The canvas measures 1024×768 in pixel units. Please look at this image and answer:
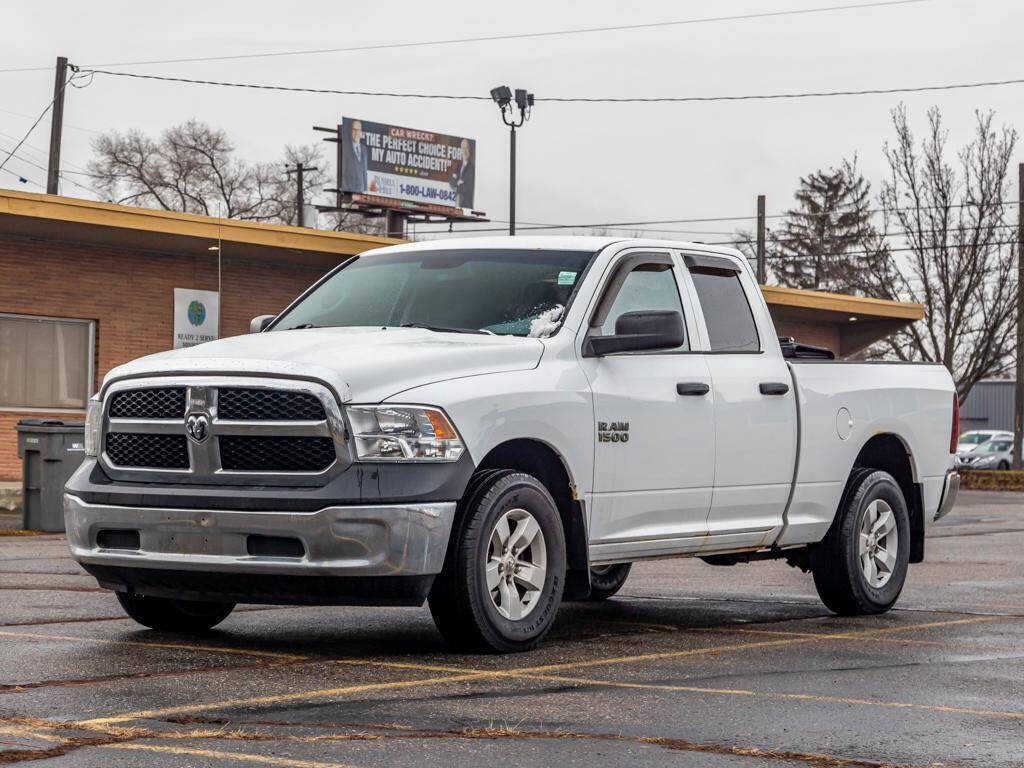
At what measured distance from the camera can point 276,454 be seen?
746cm

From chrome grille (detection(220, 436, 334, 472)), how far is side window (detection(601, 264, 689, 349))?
6.36ft

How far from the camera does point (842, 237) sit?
264ft

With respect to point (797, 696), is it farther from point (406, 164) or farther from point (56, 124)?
point (406, 164)

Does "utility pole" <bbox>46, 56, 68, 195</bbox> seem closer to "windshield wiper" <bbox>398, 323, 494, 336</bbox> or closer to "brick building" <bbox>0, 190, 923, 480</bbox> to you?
"brick building" <bbox>0, 190, 923, 480</bbox>

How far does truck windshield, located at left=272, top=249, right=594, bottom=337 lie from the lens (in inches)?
336

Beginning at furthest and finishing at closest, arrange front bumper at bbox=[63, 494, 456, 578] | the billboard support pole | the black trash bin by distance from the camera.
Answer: the billboard support pole → the black trash bin → front bumper at bbox=[63, 494, 456, 578]

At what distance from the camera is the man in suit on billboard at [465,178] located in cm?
4947

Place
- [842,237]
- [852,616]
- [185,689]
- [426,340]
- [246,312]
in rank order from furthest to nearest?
1. [842,237]
2. [246,312]
3. [852,616]
4. [426,340]
5. [185,689]

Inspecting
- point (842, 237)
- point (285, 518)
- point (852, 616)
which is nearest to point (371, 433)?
point (285, 518)

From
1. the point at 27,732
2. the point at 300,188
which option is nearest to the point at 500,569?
the point at 27,732

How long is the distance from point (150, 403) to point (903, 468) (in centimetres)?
516

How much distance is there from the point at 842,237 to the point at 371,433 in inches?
2960

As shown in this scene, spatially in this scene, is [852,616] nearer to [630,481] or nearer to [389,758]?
[630,481]

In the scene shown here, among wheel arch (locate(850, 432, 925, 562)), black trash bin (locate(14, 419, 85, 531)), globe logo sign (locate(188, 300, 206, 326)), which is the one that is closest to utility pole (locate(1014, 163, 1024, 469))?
globe logo sign (locate(188, 300, 206, 326))
